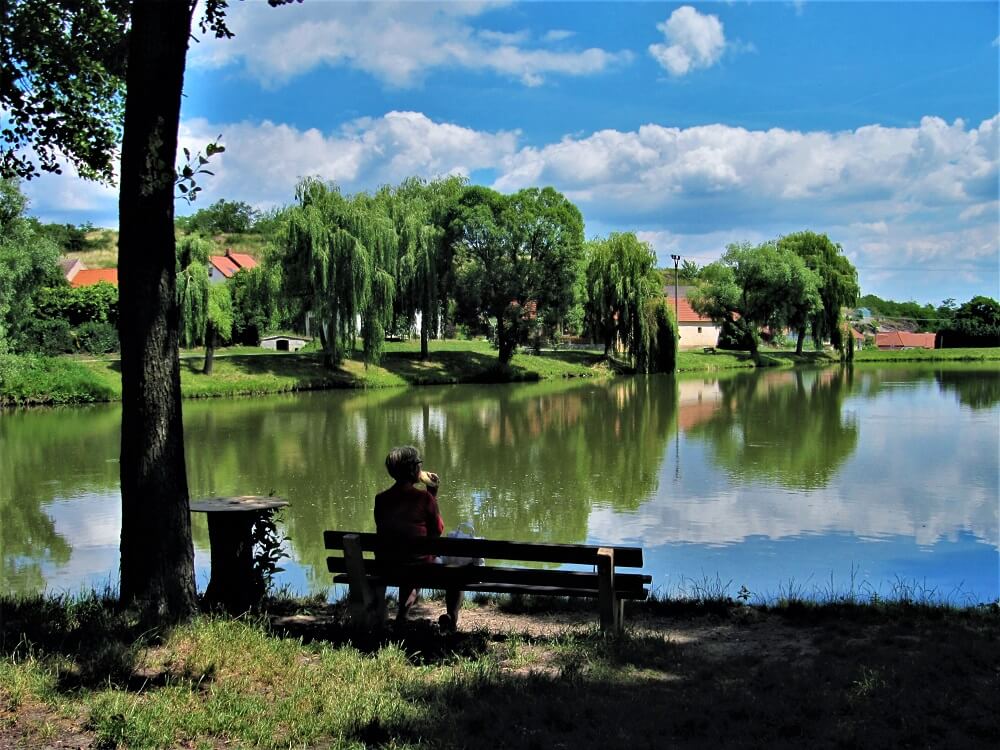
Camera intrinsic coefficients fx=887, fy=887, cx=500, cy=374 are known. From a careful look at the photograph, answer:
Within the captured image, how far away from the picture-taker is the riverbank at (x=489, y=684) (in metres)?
3.21

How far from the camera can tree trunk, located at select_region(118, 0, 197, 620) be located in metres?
4.44

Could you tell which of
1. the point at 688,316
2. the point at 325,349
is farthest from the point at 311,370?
the point at 688,316

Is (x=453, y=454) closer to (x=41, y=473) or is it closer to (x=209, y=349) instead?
(x=41, y=473)

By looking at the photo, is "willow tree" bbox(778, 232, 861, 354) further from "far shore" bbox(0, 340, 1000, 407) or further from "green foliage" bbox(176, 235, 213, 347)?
"green foliage" bbox(176, 235, 213, 347)

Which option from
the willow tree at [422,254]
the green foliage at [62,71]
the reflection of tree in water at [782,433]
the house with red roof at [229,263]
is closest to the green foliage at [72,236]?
the house with red roof at [229,263]

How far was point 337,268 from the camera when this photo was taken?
31375 mm

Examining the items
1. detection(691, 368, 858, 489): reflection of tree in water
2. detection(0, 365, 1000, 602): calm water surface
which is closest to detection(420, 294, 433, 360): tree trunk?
detection(0, 365, 1000, 602): calm water surface

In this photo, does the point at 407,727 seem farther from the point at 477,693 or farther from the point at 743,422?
the point at 743,422

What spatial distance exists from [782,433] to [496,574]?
15.4 m

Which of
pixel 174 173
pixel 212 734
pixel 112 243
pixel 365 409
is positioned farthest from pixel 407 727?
pixel 112 243

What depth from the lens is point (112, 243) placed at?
236ft

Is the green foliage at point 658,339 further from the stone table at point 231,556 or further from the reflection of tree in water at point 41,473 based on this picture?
the stone table at point 231,556

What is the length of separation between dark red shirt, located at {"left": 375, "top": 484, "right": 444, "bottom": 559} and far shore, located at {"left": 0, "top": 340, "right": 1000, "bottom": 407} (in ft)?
75.5

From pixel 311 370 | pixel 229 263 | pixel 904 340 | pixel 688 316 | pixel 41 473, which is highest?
pixel 229 263
